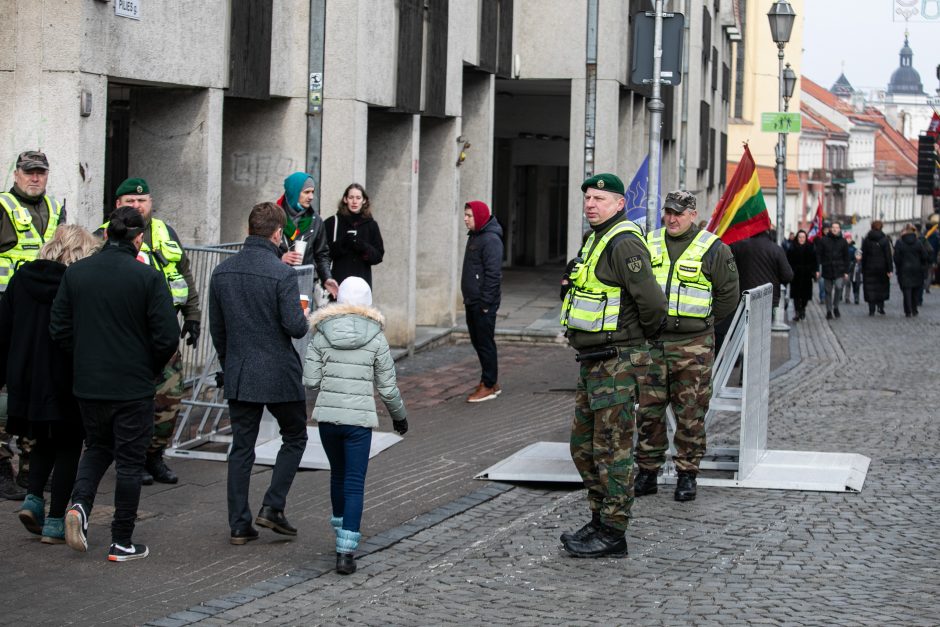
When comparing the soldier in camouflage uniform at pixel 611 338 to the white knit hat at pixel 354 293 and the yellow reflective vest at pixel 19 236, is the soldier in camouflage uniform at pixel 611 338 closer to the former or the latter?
the white knit hat at pixel 354 293

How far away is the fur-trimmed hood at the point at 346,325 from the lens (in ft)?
25.5

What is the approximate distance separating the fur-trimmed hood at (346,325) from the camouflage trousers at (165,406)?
227 cm

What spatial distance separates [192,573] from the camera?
7.61m

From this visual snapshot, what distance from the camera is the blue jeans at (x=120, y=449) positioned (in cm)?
778

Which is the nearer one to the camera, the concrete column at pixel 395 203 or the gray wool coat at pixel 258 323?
the gray wool coat at pixel 258 323

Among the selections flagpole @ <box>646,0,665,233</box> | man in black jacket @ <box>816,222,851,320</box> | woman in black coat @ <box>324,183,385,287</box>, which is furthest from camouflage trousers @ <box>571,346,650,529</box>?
man in black jacket @ <box>816,222,851,320</box>

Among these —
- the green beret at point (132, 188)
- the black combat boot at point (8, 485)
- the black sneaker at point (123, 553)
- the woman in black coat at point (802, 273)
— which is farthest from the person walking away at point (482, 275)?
the woman in black coat at point (802, 273)

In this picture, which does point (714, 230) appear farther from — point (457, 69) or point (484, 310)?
point (457, 69)

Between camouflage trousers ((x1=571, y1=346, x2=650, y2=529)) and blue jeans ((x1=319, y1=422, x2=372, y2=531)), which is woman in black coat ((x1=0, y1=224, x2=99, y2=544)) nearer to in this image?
blue jeans ((x1=319, y1=422, x2=372, y2=531))

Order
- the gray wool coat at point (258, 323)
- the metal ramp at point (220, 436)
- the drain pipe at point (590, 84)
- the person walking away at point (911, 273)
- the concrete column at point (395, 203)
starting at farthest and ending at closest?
1. the person walking away at point (911, 273)
2. the drain pipe at point (590, 84)
3. the concrete column at point (395, 203)
4. the metal ramp at point (220, 436)
5. the gray wool coat at point (258, 323)

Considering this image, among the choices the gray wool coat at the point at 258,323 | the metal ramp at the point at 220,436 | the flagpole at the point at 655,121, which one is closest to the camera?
the gray wool coat at the point at 258,323

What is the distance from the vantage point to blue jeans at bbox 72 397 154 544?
306 inches

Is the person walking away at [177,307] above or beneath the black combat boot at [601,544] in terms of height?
above

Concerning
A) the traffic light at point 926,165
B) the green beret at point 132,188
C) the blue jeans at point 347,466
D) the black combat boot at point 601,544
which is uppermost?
the traffic light at point 926,165
